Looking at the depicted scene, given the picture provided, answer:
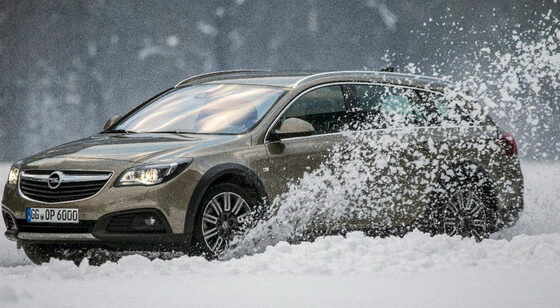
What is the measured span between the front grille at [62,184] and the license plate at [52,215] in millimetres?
82

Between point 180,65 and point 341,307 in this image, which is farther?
point 180,65

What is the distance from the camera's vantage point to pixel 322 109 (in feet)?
35.2

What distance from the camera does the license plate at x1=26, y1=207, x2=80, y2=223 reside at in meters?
9.53

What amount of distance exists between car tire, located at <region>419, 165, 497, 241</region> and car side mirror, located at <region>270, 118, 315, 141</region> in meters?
1.50

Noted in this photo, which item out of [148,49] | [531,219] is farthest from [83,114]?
[531,219]

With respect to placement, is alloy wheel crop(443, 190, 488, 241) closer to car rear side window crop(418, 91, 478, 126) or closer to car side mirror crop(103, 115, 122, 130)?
→ car rear side window crop(418, 91, 478, 126)

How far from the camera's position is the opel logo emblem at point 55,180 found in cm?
966

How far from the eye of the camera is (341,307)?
24.4 feet

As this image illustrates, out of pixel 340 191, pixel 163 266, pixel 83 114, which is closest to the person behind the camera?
pixel 163 266

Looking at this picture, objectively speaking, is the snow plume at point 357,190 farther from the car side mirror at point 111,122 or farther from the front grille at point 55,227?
the car side mirror at point 111,122

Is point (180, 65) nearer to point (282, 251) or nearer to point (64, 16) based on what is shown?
point (64, 16)

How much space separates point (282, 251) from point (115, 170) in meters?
1.35

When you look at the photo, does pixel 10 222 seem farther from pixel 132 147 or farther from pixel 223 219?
pixel 223 219

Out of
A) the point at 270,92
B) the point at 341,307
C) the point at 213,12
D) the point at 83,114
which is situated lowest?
the point at 341,307
